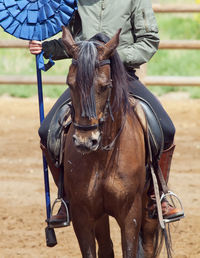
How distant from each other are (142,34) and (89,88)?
1.01 meters

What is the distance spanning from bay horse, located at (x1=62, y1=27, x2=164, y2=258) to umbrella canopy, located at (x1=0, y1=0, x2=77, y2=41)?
0.84m

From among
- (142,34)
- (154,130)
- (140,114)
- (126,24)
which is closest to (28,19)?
(126,24)

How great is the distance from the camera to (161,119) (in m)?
4.96

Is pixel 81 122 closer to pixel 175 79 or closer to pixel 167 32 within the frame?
pixel 175 79

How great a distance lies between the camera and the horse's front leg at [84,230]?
15.1 ft

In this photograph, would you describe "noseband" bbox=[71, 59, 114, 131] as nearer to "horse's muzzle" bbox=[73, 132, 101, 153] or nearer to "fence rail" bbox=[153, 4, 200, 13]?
"horse's muzzle" bbox=[73, 132, 101, 153]

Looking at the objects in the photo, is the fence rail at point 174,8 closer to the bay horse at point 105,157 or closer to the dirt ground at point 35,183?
the dirt ground at point 35,183

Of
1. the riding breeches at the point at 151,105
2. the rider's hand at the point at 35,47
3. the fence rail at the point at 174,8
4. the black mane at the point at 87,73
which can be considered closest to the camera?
the black mane at the point at 87,73

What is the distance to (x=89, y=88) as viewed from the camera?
13.2ft

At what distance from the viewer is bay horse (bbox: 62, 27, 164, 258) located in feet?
13.5

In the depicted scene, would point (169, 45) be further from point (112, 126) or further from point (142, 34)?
point (112, 126)

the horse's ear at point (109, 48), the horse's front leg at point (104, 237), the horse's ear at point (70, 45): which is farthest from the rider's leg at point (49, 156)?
the horse's ear at point (109, 48)

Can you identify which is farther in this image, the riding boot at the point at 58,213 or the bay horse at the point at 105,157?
the riding boot at the point at 58,213

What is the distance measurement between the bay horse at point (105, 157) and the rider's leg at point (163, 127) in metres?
0.30
